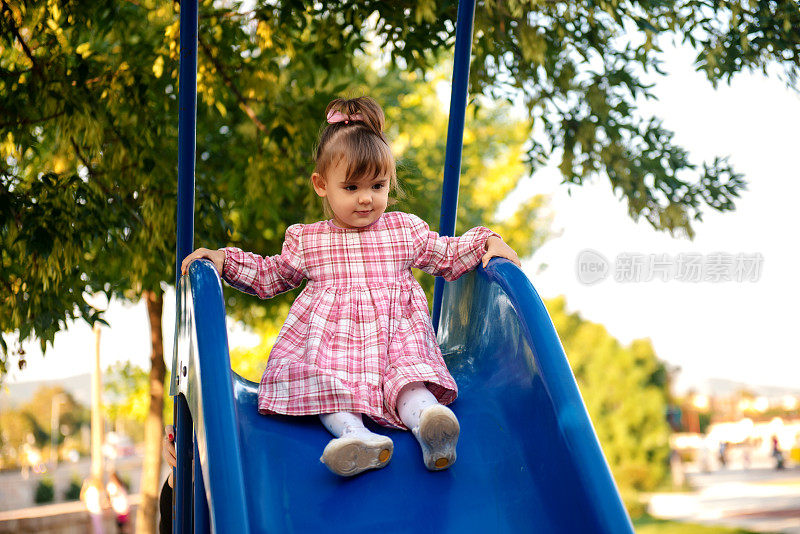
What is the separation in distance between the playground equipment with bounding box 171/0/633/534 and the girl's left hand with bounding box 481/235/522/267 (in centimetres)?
4

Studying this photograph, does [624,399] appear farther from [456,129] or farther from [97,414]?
[456,129]

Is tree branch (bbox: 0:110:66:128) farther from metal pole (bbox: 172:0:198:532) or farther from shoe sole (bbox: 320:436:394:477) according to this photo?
shoe sole (bbox: 320:436:394:477)

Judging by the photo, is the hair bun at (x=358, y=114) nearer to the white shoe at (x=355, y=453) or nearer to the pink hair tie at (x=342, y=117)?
the pink hair tie at (x=342, y=117)

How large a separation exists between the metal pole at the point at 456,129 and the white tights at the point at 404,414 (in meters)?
0.88

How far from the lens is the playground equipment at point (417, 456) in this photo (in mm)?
1766

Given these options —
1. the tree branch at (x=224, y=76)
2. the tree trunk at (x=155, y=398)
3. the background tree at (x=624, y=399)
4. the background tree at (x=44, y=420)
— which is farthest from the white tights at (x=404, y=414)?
the background tree at (x=44, y=420)

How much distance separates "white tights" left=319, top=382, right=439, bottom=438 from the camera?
2.04 meters

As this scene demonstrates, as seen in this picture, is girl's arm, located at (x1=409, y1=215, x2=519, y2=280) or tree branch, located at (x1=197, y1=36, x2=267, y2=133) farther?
tree branch, located at (x1=197, y1=36, x2=267, y2=133)

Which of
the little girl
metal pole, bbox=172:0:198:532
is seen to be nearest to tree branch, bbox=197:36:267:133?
metal pole, bbox=172:0:198:532

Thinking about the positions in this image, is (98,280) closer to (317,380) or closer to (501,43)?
(501,43)

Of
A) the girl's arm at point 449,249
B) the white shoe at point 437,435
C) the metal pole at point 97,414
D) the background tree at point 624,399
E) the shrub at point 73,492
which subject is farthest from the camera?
the shrub at point 73,492

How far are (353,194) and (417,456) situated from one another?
792 mm

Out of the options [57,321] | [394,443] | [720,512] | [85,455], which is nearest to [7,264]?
[57,321]

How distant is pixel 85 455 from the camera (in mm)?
66250
